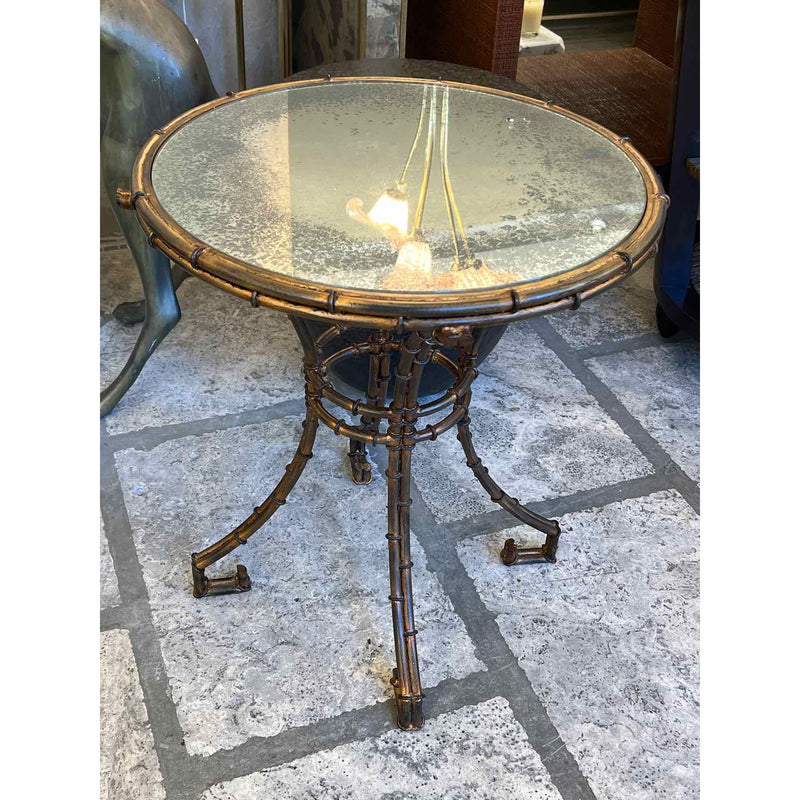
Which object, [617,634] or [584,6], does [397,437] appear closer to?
[617,634]

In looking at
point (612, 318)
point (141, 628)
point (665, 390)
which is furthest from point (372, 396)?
point (612, 318)

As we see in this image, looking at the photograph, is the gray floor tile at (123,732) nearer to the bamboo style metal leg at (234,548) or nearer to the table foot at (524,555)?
the bamboo style metal leg at (234,548)

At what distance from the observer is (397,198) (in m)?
1.58

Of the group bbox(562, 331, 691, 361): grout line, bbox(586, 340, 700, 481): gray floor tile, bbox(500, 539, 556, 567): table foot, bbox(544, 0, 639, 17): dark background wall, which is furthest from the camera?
bbox(544, 0, 639, 17): dark background wall

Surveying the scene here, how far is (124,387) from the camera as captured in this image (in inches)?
98.3

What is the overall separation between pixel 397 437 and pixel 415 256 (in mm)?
430

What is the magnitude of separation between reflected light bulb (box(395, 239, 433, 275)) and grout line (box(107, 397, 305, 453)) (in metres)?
1.16

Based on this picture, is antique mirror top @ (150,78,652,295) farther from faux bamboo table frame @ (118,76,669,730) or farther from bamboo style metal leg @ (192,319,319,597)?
bamboo style metal leg @ (192,319,319,597)

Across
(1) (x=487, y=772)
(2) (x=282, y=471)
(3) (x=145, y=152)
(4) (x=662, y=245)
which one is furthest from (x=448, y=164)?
(4) (x=662, y=245)

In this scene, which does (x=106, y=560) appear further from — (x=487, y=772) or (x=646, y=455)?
(x=646, y=455)

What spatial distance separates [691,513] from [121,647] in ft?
4.44

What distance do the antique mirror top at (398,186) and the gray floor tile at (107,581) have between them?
915 mm

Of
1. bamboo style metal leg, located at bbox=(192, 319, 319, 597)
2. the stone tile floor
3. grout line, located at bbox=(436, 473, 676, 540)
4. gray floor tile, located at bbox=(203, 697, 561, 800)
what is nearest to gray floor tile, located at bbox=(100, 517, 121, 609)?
the stone tile floor

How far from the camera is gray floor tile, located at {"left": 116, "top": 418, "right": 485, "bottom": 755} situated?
1.82m
